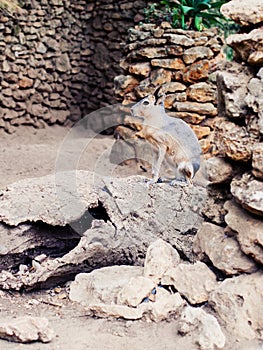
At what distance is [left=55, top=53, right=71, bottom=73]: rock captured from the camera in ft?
24.9

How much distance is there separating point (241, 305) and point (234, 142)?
635 millimetres

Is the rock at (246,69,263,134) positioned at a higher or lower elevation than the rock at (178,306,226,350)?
higher

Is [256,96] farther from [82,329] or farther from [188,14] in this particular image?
[188,14]

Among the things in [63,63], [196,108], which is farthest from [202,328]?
[63,63]

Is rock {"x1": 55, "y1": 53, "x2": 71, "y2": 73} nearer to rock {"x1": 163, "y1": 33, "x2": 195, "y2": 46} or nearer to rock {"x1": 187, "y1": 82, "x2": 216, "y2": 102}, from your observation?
rock {"x1": 163, "y1": 33, "x2": 195, "y2": 46}

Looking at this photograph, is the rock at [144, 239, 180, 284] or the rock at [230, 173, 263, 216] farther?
the rock at [144, 239, 180, 284]

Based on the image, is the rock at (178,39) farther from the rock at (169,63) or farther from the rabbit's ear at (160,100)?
the rabbit's ear at (160,100)

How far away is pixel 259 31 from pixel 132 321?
4.16 ft

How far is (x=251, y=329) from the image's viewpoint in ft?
5.86

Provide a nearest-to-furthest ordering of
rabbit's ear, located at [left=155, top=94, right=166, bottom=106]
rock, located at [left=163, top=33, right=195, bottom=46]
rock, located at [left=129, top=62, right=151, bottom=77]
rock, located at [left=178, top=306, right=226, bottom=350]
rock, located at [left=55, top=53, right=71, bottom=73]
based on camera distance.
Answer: rock, located at [left=178, top=306, right=226, bottom=350] → rabbit's ear, located at [left=155, top=94, right=166, bottom=106] → rock, located at [left=163, top=33, right=195, bottom=46] → rock, located at [left=129, top=62, right=151, bottom=77] → rock, located at [left=55, top=53, right=71, bottom=73]

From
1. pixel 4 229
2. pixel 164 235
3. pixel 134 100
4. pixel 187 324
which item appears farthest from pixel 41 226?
pixel 134 100

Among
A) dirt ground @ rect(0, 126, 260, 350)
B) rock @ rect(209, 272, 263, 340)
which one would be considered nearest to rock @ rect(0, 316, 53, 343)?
dirt ground @ rect(0, 126, 260, 350)

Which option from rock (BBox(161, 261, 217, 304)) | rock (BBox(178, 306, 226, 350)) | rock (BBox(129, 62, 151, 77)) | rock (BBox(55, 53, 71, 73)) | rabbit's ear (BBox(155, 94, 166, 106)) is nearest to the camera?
rock (BBox(178, 306, 226, 350))

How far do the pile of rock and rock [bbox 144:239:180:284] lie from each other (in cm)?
38
